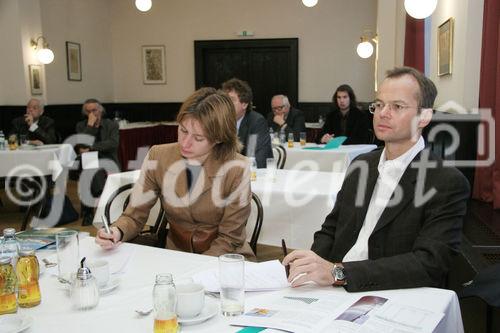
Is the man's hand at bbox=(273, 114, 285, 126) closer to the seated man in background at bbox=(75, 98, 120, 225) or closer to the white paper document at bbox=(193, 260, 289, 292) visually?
the seated man in background at bbox=(75, 98, 120, 225)

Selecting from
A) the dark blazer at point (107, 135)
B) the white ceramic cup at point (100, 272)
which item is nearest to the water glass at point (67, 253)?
the white ceramic cup at point (100, 272)

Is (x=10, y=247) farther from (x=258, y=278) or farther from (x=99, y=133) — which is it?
(x=99, y=133)

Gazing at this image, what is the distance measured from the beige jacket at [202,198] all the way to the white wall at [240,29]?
8309 mm

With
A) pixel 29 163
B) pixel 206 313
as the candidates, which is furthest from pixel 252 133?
pixel 206 313

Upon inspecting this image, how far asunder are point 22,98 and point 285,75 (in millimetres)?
5152

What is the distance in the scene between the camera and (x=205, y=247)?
2.25 metres

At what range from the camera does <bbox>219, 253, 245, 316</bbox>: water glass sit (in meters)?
1.37

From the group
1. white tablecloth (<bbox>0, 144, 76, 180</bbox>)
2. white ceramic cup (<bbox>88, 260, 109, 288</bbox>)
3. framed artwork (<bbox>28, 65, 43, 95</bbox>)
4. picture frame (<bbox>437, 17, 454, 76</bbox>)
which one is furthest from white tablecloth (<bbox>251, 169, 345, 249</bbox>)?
framed artwork (<bbox>28, 65, 43, 95</bbox>)

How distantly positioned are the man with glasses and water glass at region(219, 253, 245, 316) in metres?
0.20

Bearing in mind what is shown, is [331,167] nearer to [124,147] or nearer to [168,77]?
[124,147]

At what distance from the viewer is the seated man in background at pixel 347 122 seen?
21.4 ft

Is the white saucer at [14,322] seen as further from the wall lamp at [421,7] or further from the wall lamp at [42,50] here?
the wall lamp at [42,50]

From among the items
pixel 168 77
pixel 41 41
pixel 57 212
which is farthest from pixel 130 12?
pixel 57 212

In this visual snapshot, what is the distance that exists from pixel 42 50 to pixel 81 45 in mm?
1745
